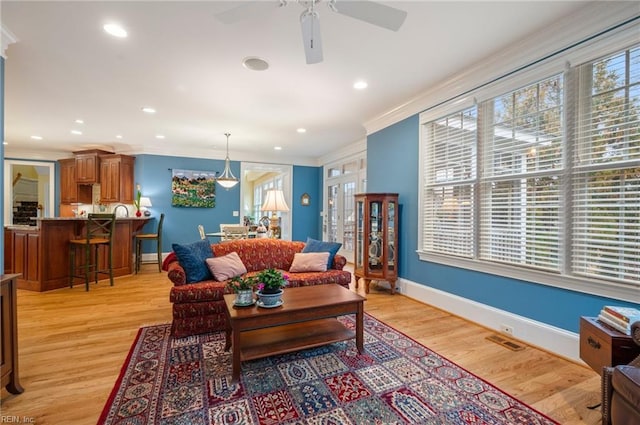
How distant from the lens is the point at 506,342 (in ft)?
8.57

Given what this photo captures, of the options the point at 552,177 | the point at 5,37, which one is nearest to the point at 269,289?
the point at 552,177

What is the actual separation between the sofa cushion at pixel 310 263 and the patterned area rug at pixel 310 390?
118cm

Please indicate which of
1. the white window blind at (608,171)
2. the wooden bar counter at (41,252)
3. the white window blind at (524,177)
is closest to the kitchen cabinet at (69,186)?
the wooden bar counter at (41,252)

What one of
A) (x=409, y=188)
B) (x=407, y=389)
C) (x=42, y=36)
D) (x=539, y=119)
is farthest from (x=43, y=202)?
(x=539, y=119)

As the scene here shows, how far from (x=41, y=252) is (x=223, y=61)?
4014 mm

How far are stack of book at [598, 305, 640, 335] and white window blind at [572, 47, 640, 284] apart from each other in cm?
50

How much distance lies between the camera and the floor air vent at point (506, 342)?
2.52 meters

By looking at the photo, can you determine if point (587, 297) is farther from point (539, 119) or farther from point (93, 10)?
point (93, 10)

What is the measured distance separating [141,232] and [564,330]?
736 centimetres

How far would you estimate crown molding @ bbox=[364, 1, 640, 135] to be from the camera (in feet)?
6.79

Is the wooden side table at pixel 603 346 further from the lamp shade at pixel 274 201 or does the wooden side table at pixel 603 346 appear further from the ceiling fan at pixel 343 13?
the lamp shade at pixel 274 201

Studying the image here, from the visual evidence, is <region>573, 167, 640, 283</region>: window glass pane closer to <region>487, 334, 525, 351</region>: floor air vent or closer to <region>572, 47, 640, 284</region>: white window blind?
<region>572, 47, 640, 284</region>: white window blind

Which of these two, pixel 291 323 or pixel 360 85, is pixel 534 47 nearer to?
pixel 360 85

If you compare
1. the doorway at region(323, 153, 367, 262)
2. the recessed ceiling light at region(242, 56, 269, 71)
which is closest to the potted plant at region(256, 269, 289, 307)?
the recessed ceiling light at region(242, 56, 269, 71)
